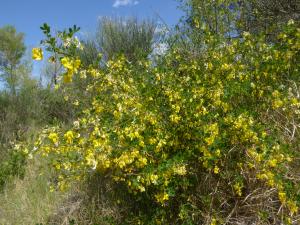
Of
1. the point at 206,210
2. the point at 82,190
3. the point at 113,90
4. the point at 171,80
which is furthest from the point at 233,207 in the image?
the point at 82,190

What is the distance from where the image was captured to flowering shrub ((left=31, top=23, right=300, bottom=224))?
115 inches

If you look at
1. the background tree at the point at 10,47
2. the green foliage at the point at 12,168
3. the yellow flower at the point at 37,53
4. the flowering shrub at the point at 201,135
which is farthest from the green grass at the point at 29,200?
the background tree at the point at 10,47

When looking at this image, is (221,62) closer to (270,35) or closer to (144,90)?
(144,90)

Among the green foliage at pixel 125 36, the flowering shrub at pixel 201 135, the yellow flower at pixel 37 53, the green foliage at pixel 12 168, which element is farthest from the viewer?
the green foliage at pixel 125 36

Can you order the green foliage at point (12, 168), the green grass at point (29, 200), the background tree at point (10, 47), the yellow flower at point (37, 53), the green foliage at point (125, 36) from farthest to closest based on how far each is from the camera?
1. the background tree at point (10, 47)
2. the green foliage at point (125, 36)
3. the green foliage at point (12, 168)
4. the green grass at point (29, 200)
5. the yellow flower at point (37, 53)

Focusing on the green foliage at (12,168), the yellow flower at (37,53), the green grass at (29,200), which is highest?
the yellow flower at (37,53)

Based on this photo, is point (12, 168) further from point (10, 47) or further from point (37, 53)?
point (10, 47)

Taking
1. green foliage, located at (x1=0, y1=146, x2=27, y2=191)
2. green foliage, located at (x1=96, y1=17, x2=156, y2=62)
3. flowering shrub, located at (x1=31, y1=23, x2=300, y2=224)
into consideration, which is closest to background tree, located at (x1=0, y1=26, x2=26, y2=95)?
green foliage, located at (x1=96, y1=17, x2=156, y2=62)

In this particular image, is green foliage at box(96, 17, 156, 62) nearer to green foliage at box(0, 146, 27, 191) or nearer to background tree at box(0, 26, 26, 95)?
green foliage at box(0, 146, 27, 191)

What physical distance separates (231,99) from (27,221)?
2.91 meters

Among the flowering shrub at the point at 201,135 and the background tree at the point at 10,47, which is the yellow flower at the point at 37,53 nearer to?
the flowering shrub at the point at 201,135

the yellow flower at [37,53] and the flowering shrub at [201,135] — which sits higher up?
the yellow flower at [37,53]

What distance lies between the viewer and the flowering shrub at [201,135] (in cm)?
292

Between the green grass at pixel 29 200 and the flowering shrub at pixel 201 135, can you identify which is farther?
the green grass at pixel 29 200
